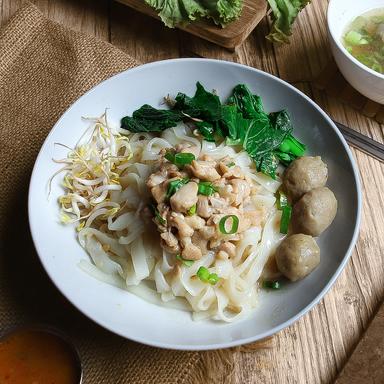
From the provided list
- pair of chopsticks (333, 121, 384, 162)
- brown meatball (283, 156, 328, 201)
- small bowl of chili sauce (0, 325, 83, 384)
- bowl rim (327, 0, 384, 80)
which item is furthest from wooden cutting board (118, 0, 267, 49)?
small bowl of chili sauce (0, 325, 83, 384)

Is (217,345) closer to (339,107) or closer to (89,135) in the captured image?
(89,135)

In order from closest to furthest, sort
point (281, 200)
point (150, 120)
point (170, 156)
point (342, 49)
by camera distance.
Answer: point (170, 156), point (281, 200), point (150, 120), point (342, 49)

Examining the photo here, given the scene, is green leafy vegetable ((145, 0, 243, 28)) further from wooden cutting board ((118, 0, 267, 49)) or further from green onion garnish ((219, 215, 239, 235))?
green onion garnish ((219, 215, 239, 235))

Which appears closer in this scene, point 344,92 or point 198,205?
point 198,205

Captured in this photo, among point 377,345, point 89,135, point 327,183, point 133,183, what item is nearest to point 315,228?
point 327,183

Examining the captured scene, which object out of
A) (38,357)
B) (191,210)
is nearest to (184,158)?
(191,210)

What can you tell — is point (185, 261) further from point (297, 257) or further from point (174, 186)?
point (297, 257)

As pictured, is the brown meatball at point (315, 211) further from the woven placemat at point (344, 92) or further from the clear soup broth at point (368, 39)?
the clear soup broth at point (368, 39)
